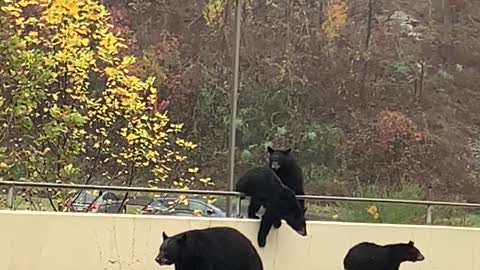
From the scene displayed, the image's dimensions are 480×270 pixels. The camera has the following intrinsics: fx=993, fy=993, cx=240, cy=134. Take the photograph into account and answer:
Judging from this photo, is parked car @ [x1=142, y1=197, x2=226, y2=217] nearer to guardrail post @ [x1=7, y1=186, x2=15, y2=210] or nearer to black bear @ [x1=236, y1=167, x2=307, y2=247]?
black bear @ [x1=236, y1=167, x2=307, y2=247]

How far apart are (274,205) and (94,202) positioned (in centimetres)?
144

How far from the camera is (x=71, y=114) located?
8.41 meters

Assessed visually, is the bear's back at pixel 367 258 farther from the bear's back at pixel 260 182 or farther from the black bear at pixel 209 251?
the black bear at pixel 209 251

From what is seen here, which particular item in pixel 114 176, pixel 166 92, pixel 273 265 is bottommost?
pixel 273 265

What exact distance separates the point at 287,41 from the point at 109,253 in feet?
9.22

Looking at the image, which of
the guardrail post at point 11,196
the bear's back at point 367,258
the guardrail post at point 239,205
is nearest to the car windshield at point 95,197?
the guardrail post at point 11,196

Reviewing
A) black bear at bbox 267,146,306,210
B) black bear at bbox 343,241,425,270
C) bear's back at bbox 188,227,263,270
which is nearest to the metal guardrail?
black bear at bbox 267,146,306,210

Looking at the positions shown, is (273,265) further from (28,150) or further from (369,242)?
(28,150)

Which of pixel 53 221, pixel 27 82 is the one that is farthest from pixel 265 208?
pixel 27 82

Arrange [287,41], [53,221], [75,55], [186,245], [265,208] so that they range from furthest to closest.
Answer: [287,41] < [75,55] < [265,208] < [53,221] < [186,245]

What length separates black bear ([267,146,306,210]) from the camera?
337 inches

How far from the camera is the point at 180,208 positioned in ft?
26.6

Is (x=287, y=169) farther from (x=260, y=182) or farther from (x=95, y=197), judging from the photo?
(x=95, y=197)

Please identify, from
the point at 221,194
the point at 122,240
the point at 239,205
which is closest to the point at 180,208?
the point at 221,194
